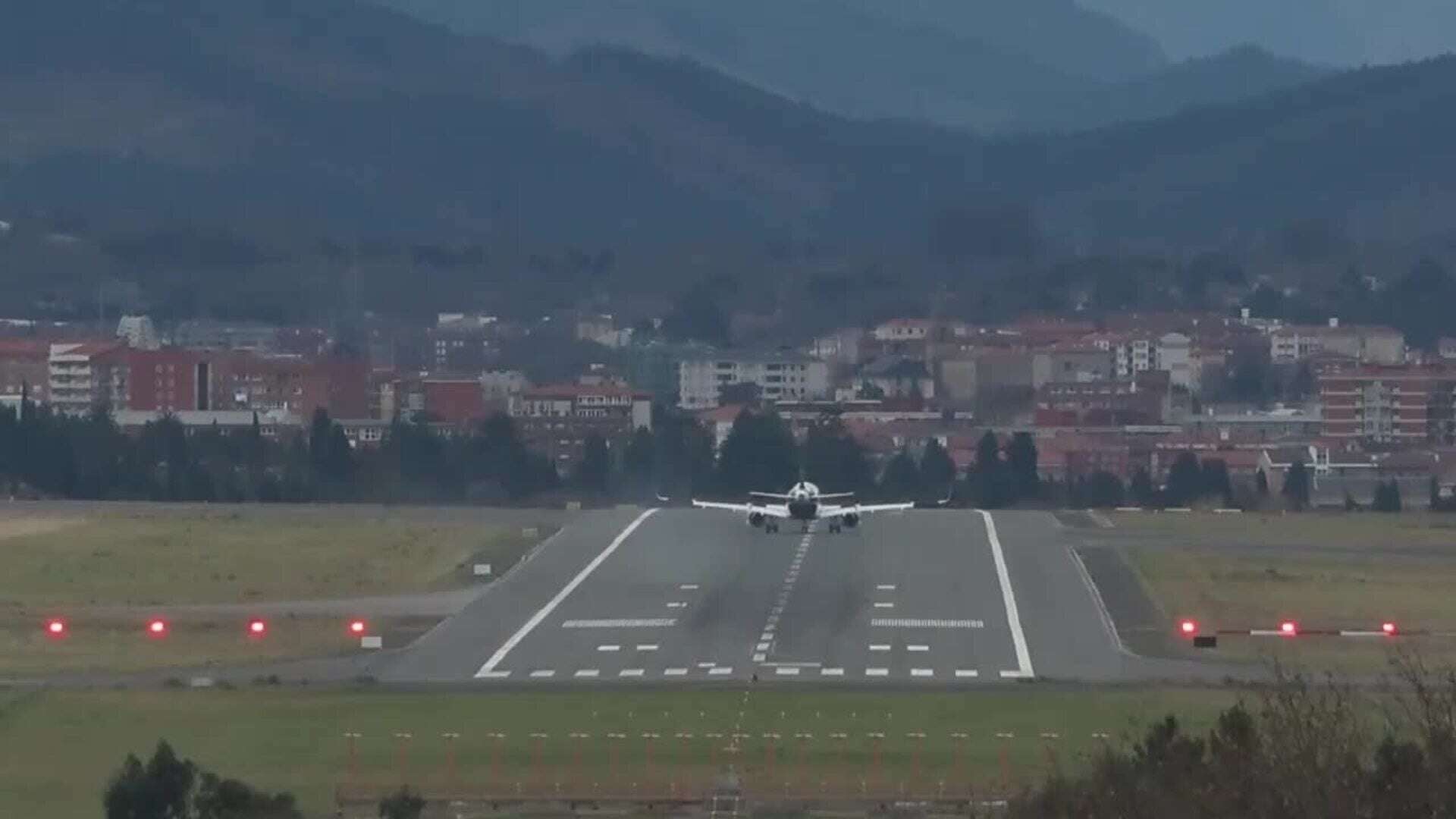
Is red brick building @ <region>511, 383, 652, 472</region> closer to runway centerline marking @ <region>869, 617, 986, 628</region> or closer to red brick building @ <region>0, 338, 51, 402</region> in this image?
red brick building @ <region>0, 338, 51, 402</region>

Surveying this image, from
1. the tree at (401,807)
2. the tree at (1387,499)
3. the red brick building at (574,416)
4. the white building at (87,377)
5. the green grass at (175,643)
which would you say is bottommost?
the tree at (401,807)

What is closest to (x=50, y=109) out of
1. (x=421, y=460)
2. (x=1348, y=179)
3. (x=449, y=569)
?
(x=1348, y=179)

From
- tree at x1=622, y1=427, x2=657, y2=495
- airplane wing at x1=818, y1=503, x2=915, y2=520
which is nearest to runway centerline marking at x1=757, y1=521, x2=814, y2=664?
airplane wing at x1=818, y1=503, x2=915, y2=520

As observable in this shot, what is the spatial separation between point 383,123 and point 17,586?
141021mm

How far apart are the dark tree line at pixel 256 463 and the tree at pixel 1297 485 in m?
13.9

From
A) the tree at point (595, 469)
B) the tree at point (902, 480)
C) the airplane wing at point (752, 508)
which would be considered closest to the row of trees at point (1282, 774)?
the airplane wing at point (752, 508)

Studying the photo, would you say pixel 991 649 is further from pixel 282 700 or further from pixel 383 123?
pixel 383 123

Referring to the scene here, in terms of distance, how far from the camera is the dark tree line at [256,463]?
84.9 metres

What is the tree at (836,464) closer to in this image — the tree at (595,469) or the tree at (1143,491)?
the tree at (595,469)

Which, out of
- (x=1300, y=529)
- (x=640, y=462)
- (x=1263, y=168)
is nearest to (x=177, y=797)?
(x=1300, y=529)

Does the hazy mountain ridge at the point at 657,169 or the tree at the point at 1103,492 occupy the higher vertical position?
the hazy mountain ridge at the point at 657,169

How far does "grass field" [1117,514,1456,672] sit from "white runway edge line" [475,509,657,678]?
7.04 m

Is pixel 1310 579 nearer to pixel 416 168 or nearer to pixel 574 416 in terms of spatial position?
pixel 574 416

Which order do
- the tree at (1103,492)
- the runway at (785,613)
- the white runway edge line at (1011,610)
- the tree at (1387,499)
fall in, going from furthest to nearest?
the tree at (1103,492), the tree at (1387,499), the white runway edge line at (1011,610), the runway at (785,613)
